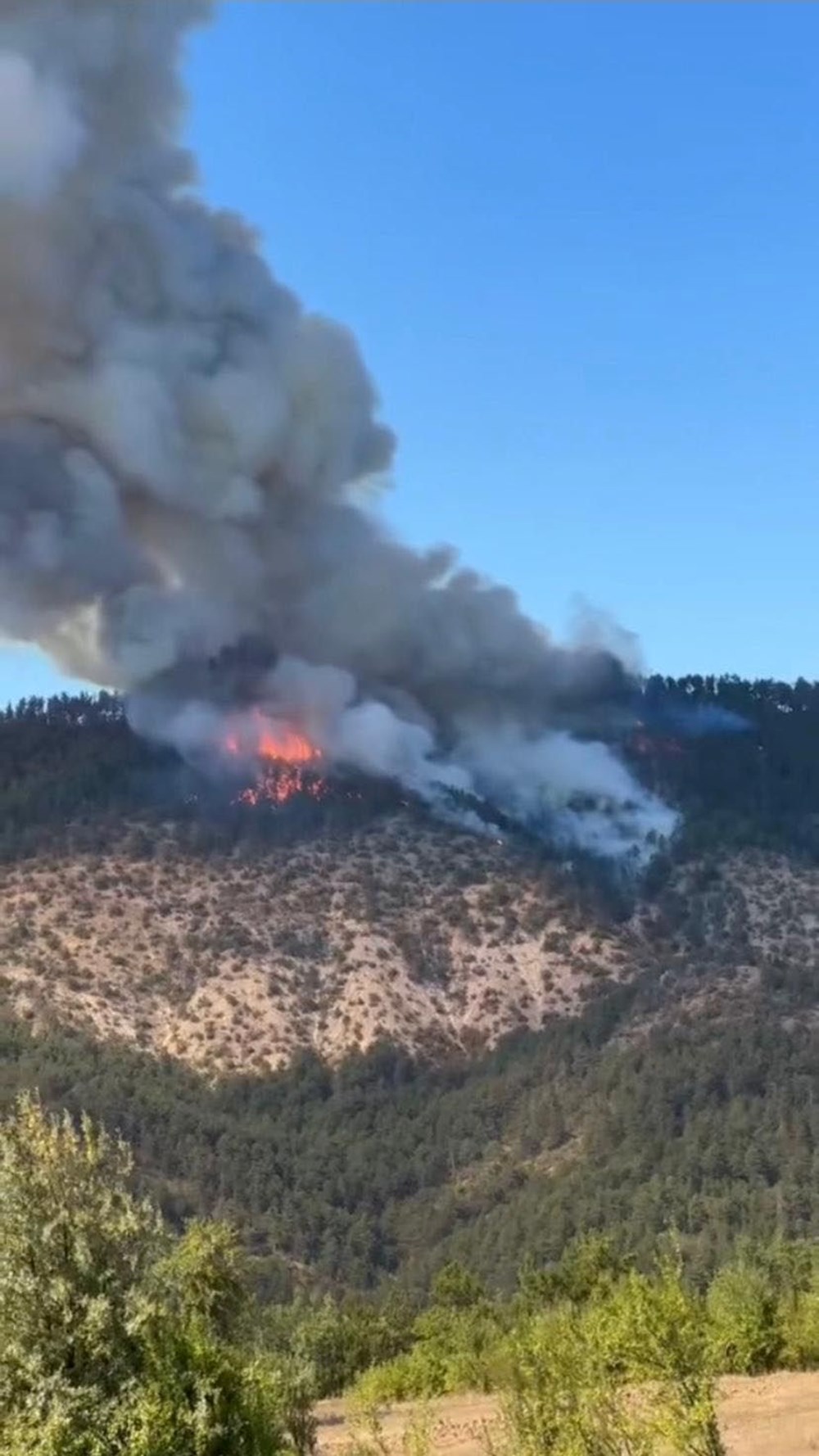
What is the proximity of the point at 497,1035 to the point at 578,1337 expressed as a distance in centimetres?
12153

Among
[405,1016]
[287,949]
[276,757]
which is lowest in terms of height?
[405,1016]

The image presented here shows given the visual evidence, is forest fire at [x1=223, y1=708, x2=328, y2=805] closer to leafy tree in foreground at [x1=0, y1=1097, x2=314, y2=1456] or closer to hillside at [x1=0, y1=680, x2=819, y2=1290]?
hillside at [x1=0, y1=680, x2=819, y2=1290]

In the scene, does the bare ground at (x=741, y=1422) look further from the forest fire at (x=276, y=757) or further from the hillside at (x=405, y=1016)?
the forest fire at (x=276, y=757)

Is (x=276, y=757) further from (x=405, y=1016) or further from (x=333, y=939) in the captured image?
(x=405, y=1016)

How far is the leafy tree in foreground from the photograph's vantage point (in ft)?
52.4

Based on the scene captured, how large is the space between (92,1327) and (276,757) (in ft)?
573

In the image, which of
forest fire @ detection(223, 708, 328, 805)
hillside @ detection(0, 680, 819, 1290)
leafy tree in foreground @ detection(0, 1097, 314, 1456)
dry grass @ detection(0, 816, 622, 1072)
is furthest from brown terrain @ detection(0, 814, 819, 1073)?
leafy tree in foreground @ detection(0, 1097, 314, 1456)

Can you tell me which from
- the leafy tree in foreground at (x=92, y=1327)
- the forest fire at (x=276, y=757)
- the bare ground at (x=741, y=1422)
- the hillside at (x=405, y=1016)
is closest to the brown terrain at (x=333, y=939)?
the hillside at (x=405, y=1016)

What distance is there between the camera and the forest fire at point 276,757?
179125 mm

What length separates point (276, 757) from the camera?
190 meters

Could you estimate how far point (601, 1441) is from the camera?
18375mm

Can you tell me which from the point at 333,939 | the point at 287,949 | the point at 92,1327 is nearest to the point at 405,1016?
the point at 333,939

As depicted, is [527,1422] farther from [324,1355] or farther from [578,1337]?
[324,1355]

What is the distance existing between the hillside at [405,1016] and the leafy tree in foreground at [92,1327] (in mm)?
80540
